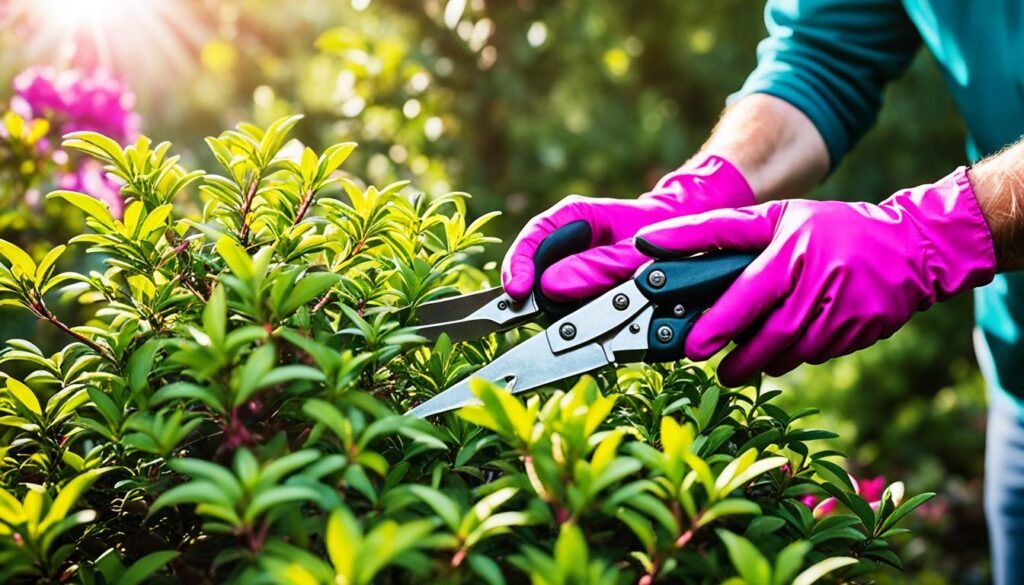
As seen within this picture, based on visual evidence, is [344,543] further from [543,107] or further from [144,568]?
[543,107]

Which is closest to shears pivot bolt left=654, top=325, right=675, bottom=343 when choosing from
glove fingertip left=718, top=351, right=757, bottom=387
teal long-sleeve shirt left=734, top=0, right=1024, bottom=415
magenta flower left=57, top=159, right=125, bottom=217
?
glove fingertip left=718, top=351, right=757, bottom=387

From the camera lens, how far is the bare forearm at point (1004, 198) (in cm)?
174

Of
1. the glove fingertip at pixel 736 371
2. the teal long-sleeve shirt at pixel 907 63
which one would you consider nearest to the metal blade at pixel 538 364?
the glove fingertip at pixel 736 371

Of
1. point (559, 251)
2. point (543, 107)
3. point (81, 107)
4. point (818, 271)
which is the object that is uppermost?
point (81, 107)

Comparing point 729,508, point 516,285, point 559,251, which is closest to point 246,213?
point 516,285

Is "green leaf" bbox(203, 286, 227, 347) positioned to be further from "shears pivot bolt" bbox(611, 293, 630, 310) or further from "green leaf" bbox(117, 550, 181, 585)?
"shears pivot bolt" bbox(611, 293, 630, 310)

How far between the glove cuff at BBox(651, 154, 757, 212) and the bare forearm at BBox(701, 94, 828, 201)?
0.08 metres

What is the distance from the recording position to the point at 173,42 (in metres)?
5.51

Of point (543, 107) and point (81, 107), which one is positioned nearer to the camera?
point (81, 107)

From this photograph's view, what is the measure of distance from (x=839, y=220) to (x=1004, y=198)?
0.37m

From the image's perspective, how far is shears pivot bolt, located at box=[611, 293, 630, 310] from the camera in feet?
5.22

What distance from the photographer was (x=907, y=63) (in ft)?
8.83

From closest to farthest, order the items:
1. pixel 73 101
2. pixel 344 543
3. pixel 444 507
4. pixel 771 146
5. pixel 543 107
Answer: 1. pixel 344 543
2. pixel 444 507
3. pixel 771 146
4. pixel 73 101
5. pixel 543 107

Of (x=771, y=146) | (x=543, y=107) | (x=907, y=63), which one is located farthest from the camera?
(x=543, y=107)
